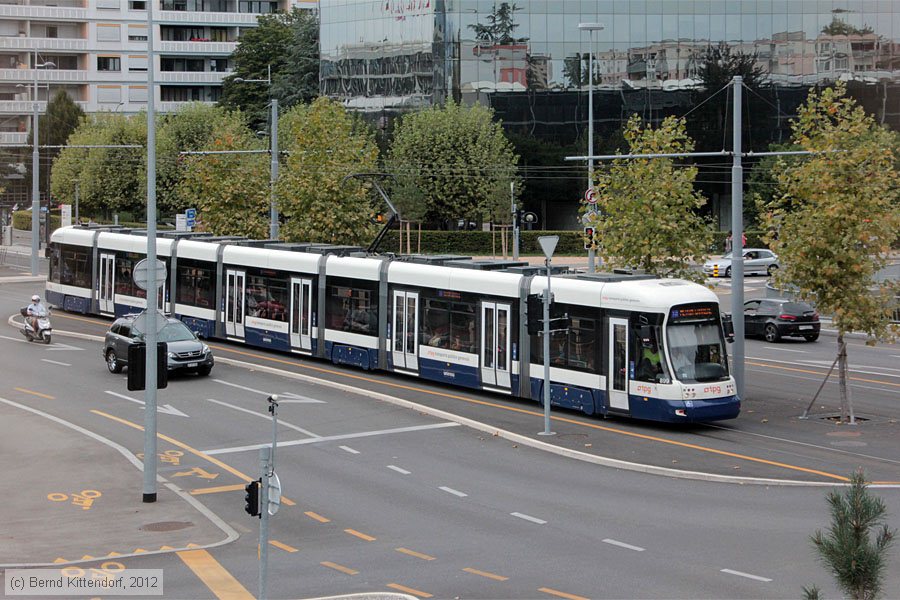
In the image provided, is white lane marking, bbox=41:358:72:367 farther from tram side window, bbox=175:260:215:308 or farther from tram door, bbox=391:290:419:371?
tram door, bbox=391:290:419:371

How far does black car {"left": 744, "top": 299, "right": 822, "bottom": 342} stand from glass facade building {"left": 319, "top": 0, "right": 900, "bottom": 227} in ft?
120

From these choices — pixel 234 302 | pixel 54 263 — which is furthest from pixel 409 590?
pixel 54 263

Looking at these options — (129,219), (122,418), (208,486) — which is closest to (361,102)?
(129,219)

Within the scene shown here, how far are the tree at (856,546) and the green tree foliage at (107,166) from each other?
275 ft

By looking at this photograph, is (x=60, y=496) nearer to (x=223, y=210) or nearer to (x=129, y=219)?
(x=223, y=210)

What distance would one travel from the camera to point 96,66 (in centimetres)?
10969

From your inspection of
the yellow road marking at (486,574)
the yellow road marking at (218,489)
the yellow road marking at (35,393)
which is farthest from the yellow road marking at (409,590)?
the yellow road marking at (35,393)

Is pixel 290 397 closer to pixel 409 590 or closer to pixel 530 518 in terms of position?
pixel 530 518

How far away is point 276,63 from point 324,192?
5877cm

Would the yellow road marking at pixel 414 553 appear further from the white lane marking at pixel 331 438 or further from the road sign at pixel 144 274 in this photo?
the white lane marking at pixel 331 438

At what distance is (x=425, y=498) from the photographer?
66.5ft

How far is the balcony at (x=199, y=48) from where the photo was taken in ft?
368

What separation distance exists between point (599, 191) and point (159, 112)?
84706 millimetres

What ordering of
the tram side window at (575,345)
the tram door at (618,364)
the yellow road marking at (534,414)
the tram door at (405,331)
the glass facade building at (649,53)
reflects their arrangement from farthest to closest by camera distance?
the glass facade building at (649,53)
the tram door at (405,331)
the tram side window at (575,345)
the tram door at (618,364)
the yellow road marking at (534,414)
